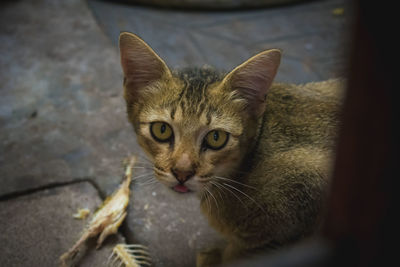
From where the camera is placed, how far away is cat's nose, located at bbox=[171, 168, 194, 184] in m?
1.80

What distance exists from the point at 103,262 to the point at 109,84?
182cm

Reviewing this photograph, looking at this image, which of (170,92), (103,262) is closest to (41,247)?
(103,262)

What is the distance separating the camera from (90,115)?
3.28 meters

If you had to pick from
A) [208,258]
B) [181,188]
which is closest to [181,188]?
[181,188]

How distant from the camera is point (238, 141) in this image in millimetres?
1947

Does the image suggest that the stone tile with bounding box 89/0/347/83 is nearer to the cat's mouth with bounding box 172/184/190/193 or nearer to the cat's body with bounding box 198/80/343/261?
the cat's body with bounding box 198/80/343/261

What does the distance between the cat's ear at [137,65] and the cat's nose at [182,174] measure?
0.51 meters

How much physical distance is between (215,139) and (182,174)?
0.24 m

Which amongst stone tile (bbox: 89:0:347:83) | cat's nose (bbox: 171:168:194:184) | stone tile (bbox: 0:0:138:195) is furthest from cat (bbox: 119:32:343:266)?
stone tile (bbox: 89:0:347:83)

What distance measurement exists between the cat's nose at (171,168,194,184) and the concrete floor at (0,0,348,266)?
72cm

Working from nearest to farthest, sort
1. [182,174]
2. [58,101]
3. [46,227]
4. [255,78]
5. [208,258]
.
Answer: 1. [182,174]
2. [255,78]
3. [208,258]
4. [46,227]
5. [58,101]

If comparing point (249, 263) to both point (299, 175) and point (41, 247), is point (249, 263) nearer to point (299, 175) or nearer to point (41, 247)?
point (299, 175)

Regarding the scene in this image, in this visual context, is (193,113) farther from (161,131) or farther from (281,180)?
(281,180)

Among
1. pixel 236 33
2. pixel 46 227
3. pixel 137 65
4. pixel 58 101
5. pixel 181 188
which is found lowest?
pixel 46 227
